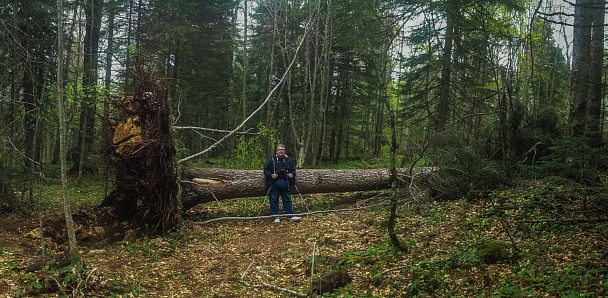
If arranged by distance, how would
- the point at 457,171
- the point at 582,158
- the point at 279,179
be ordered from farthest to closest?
the point at 279,179, the point at 457,171, the point at 582,158

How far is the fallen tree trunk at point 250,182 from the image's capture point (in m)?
8.67

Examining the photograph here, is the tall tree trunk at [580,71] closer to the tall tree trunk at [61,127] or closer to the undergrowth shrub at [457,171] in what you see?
the undergrowth shrub at [457,171]

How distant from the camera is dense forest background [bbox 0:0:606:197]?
23.4 feet

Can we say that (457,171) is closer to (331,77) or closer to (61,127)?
(61,127)

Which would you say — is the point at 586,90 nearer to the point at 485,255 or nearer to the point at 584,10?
the point at 584,10

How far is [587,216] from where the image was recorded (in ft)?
18.0


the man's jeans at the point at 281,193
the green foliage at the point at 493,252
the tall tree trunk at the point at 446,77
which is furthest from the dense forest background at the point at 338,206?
the tall tree trunk at the point at 446,77

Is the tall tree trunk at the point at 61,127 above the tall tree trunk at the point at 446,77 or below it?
below

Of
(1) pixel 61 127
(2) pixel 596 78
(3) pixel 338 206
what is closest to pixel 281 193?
(3) pixel 338 206

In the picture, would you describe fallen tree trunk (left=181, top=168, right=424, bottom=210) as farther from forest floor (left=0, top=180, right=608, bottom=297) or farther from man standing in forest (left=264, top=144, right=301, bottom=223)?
forest floor (left=0, top=180, right=608, bottom=297)

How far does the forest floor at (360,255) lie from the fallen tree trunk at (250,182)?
70 cm

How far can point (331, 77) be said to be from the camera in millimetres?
22859

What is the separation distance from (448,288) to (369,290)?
39.0 inches

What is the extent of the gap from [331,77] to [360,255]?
17684mm
